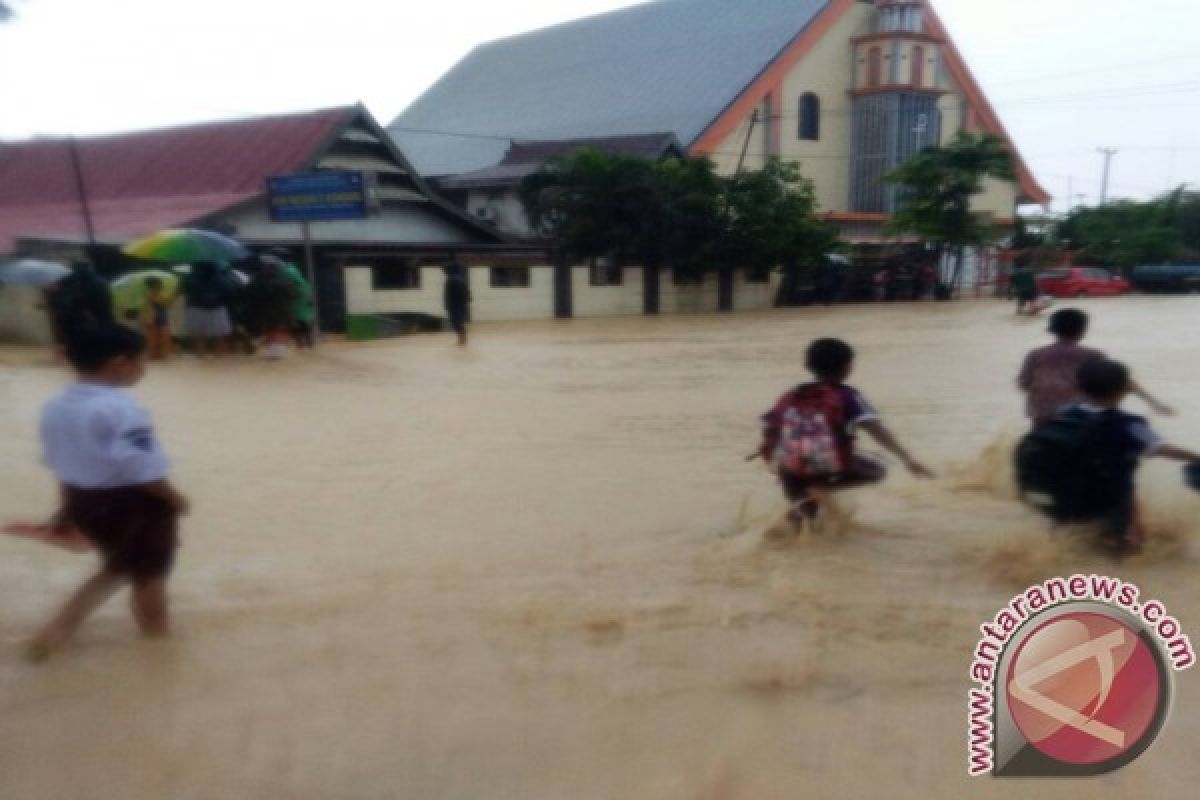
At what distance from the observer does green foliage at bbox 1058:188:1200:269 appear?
4406 centimetres

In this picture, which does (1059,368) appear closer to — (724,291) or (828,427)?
(828,427)

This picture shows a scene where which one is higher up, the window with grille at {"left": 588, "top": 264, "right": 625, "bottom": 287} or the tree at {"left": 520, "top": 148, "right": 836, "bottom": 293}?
the tree at {"left": 520, "top": 148, "right": 836, "bottom": 293}

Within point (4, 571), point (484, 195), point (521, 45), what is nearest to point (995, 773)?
point (4, 571)

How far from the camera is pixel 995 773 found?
10.3 ft

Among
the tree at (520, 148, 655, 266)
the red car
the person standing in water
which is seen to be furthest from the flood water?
the red car

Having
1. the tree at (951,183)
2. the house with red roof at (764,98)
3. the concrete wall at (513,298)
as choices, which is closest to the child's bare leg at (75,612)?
the concrete wall at (513,298)

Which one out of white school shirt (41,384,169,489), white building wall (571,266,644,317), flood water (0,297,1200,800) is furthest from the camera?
white building wall (571,266,644,317)

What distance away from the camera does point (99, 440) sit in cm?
391

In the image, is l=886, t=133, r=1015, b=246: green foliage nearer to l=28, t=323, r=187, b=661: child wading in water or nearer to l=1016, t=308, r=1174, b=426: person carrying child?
l=1016, t=308, r=1174, b=426: person carrying child

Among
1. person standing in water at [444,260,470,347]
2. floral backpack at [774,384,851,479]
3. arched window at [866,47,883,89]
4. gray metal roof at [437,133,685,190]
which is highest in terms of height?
arched window at [866,47,883,89]

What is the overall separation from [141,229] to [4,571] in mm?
15454

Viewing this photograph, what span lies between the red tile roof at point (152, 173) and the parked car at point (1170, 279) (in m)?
30.5

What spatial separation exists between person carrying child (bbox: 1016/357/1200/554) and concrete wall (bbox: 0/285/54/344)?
15.0 metres

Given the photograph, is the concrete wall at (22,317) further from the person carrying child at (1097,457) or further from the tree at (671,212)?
the person carrying child at (1097,457)
